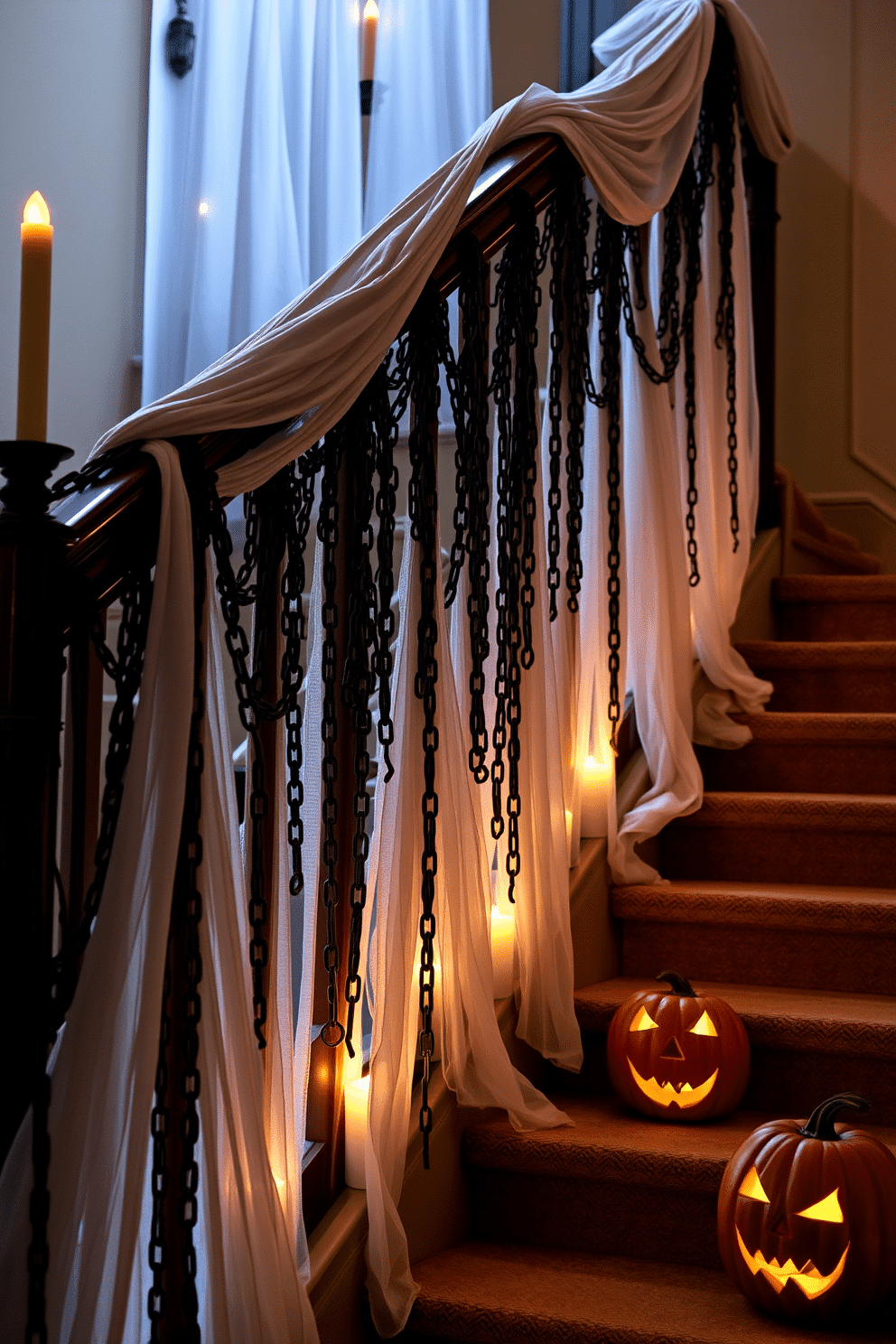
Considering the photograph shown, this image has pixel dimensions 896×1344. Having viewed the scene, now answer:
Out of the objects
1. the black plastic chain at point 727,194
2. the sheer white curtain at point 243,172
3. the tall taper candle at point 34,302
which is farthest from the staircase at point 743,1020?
the sheer white curtain at point 243,172

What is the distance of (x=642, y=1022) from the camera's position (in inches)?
76.2

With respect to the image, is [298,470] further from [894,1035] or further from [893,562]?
[893,562]

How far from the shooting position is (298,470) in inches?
61.8

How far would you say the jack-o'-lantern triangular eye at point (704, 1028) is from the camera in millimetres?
1883

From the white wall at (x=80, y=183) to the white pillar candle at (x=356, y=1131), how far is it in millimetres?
2727

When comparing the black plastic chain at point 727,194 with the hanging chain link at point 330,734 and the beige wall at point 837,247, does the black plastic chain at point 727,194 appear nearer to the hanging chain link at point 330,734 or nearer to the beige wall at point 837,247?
the beige wall at point 837,247

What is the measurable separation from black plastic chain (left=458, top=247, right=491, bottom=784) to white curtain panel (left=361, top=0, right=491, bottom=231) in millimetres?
2721

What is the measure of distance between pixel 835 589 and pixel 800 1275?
2.11m

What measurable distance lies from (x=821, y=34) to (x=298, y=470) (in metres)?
3.60

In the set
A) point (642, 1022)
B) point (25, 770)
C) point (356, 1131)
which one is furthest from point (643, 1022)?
point (25, 770)

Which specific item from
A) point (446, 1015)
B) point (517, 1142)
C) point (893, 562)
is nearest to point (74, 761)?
point (446, 1015)

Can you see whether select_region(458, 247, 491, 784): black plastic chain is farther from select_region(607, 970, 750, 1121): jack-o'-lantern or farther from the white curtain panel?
the white curtain panel

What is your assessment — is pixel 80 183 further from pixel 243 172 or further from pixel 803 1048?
pixel 803 1048

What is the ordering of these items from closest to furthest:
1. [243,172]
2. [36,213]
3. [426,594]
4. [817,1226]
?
[36,213] → [817,1226] → [426,594] → [243,172]
